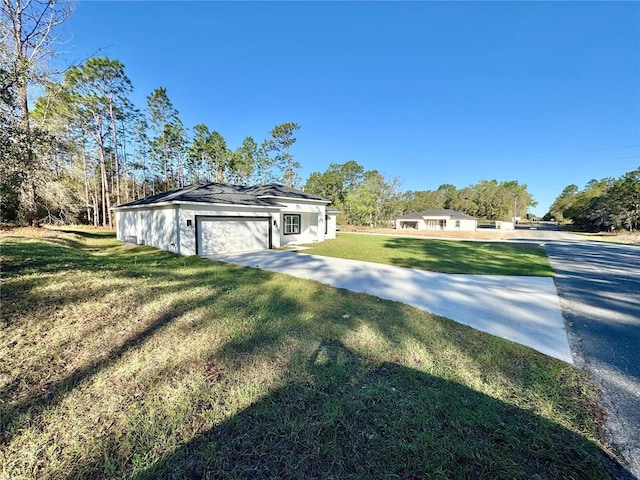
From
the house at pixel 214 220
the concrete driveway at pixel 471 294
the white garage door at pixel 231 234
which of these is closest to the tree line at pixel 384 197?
the house at pixel 214 220

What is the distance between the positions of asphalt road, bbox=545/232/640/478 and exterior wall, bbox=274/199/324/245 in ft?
39.2

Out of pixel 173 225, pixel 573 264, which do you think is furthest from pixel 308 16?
pixel 573 264

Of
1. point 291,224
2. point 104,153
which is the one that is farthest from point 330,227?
point 104,153

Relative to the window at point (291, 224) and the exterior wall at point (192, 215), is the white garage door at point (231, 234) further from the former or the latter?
the window at point (291, 224)

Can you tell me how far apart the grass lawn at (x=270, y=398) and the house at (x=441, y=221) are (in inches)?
1716

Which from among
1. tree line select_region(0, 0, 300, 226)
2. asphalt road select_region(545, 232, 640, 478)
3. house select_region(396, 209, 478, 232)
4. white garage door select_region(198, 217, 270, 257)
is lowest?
asphalt road select_region(545, 232, 640, 478)

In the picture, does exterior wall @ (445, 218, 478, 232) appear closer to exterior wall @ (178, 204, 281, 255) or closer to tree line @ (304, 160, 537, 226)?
tree line @ (304, 160, 537, 226)

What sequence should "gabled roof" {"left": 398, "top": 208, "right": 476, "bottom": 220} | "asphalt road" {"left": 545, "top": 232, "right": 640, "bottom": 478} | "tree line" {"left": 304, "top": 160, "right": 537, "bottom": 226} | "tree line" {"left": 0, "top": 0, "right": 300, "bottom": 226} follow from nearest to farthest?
"asphalt road" {"left": 545, "top": 232, "right": 640, "bottom": 478}
"tree line" {"left": 0, "top": 0, "right": 300, "bottom": 226}
"tree line" {"left": 304, "top": 160, "right": 537, "bottom": 226}
"gabled roof" {"left": 398, "top": 208, "right": 476, "bottom": 220}

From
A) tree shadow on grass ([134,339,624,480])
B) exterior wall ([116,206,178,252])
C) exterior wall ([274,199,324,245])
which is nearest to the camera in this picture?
tree shadow on grass ([134,339,624,480])

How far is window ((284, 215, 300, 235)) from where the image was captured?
16.2 meters

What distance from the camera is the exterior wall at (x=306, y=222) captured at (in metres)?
15.8

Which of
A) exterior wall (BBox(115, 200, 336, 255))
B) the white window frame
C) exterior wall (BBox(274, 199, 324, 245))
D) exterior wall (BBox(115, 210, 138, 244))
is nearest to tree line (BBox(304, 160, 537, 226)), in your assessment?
exterior wall (BBox(274, 199, 324, 245))

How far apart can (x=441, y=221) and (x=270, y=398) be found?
155ft

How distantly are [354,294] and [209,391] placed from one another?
3.69 meters
